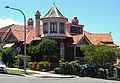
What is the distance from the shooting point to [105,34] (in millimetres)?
62969

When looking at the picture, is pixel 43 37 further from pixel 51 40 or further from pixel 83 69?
pixel 83 69

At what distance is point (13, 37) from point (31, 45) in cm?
587

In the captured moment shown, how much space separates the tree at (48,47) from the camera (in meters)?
47.7

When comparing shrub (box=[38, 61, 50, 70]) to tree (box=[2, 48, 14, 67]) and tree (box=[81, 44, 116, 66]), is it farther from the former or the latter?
tree (box=[2, 48, 14, 67])

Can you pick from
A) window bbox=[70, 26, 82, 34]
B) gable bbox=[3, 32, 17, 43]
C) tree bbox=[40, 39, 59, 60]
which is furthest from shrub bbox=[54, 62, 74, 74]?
window bbox=[70, 26, 82, 34]

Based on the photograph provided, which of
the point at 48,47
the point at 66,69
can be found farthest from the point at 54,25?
the point at 66,69

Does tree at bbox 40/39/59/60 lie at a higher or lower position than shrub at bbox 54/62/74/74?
higher

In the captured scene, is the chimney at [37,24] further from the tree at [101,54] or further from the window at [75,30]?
the tree at [101,54]

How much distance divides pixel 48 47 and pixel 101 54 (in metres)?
8.05

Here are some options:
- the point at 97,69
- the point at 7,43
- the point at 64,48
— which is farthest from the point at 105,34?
the point at 97,69

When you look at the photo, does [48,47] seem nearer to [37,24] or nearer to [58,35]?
[58,35]

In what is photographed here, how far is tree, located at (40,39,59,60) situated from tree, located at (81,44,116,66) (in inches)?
223

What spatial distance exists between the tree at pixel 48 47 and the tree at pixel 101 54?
5.67 meters

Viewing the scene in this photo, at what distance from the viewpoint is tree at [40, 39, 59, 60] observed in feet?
157
